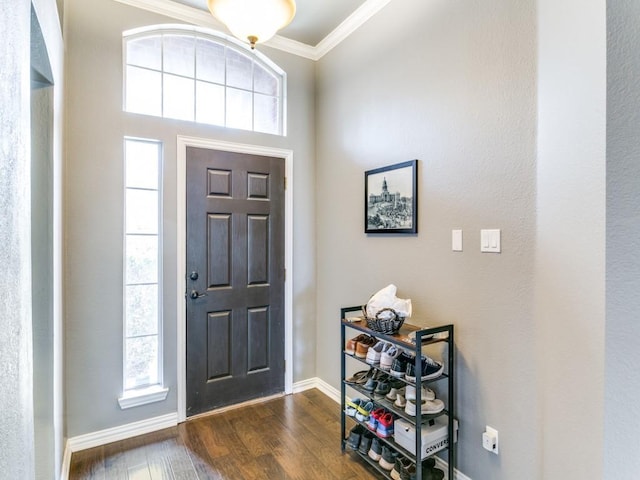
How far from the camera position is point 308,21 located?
2621mm

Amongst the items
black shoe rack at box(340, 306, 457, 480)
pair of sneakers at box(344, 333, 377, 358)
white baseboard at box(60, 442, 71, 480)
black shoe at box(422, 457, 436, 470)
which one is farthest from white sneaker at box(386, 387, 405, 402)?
white baseboard at box(60, 442, 71, 480)

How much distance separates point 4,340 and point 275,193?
2300 mm

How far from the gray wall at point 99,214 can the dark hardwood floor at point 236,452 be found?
8.3 inches

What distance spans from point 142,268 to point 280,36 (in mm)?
2034

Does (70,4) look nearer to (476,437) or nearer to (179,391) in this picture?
(179,391)

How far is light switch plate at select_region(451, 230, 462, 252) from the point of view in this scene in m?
1.84

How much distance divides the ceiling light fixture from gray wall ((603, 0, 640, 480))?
134 cm

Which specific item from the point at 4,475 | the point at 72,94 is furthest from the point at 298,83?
the point at 4,475

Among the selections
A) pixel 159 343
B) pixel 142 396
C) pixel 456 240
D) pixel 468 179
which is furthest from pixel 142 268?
pixel 468 179

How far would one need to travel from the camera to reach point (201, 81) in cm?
262

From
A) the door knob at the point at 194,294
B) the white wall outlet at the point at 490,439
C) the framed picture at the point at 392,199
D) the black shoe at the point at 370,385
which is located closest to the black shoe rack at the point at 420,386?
the black shoe at the point at 370,385

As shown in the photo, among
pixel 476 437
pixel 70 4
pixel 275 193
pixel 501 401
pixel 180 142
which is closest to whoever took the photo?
pixel 501 401

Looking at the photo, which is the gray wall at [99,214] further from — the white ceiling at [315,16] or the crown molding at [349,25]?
the crown molding at [349,25]

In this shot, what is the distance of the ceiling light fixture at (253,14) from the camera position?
1.68m
